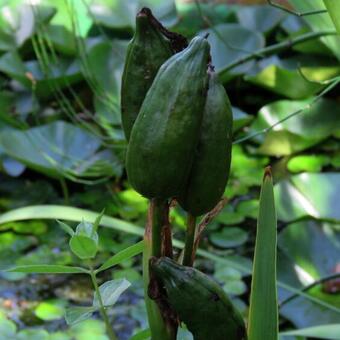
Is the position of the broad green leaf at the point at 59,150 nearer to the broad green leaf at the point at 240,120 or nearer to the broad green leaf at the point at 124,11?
the broad green leaf at the point at 240,120

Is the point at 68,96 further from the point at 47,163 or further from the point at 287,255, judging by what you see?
the point at 287,255

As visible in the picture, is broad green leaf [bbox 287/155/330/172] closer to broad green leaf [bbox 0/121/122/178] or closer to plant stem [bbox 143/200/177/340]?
broad green leaf [bbox 0/121/122/178]

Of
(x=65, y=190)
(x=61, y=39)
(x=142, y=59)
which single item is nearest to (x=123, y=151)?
(x=65, y=190)

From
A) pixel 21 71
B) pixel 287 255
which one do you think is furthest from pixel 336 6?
pixel 21 71

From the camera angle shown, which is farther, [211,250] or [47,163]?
[47,163]

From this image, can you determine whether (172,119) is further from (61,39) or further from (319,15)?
(61,39)

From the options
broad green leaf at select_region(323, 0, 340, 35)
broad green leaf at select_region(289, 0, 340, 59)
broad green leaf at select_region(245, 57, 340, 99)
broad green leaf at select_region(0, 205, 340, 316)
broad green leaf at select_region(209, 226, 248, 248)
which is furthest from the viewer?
broad green leaf at select_region(245, 57, 340, 99)

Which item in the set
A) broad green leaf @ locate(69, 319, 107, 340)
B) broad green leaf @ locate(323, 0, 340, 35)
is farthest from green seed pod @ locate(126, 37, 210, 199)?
broad green leaf @ locate(69, 319, 107, 340)

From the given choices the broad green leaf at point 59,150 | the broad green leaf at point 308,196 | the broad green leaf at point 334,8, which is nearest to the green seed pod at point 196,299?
the broad green leaf at point 334,8
